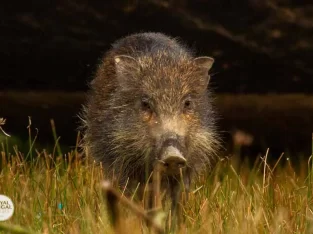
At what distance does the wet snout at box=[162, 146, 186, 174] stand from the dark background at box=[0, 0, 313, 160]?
6.65ft

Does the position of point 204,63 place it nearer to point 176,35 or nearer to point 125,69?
point 125,69

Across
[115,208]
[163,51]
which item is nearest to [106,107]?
[163,51]

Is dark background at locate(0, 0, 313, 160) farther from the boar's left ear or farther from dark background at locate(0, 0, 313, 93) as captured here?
the boar's left ear

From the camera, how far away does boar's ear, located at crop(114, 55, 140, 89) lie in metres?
5.19

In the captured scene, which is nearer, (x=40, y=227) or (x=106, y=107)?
(x=40, y=227)

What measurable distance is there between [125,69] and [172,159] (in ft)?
3.70

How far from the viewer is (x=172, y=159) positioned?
13.9 ft

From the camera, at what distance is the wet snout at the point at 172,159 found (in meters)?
4.22

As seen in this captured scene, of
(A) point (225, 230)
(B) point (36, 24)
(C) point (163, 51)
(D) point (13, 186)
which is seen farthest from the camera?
(B) point (36, 24)

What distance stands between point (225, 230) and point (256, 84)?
2.83 metres

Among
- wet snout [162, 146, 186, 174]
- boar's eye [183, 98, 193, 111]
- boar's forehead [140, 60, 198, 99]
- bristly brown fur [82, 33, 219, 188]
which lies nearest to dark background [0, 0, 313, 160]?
bristly brown fur [82, 33, 219, 188]

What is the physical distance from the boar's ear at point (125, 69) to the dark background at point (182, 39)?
38.8 inches

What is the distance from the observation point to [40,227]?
13.0 ft

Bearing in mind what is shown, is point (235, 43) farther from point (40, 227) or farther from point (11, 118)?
point (40, 227)
